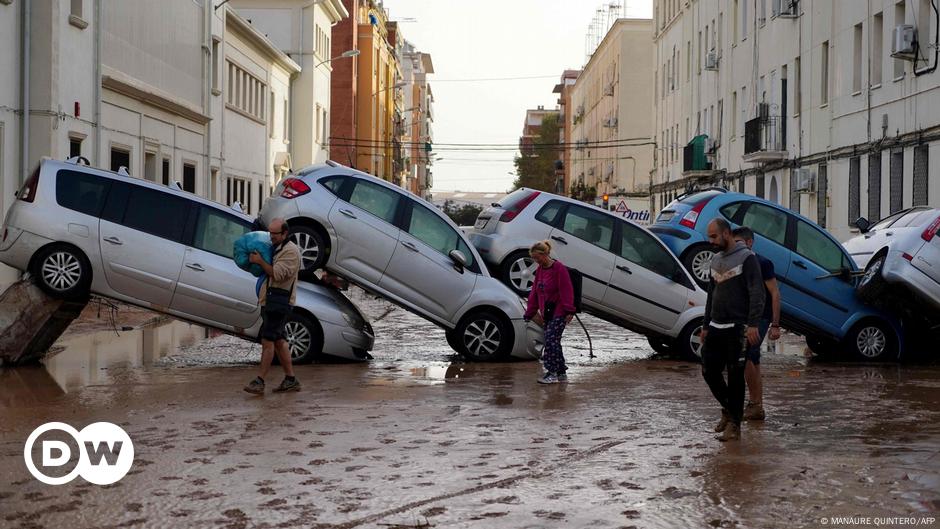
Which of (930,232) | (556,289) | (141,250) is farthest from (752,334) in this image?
(930,232)

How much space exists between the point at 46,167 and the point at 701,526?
9.59m

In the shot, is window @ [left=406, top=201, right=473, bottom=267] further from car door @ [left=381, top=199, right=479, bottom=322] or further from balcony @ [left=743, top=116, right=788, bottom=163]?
balcony @ [left=743, top=116, right=788, bottom=163]

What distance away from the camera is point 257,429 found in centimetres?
1031

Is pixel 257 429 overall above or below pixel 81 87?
below

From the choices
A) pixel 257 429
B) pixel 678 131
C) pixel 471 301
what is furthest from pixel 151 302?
pixel 678 131

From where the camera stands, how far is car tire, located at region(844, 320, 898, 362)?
17.8 meters

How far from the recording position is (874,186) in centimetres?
3052

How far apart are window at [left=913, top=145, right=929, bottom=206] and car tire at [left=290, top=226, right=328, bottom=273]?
15688mm

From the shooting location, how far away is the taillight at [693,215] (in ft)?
58.9

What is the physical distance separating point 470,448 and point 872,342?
9.87 m

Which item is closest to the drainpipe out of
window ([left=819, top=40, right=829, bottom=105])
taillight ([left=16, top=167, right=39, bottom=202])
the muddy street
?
the muddy street

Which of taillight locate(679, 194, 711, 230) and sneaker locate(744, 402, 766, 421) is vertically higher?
taillight locate(679, 194, 711, 230)

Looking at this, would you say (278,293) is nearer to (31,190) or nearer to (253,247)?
(253,247)

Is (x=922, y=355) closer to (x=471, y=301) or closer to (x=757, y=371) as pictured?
(x=471, y=301)
